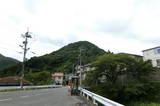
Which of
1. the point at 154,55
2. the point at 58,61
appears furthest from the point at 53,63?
the point at 154,55

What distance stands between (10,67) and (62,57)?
25.4 m

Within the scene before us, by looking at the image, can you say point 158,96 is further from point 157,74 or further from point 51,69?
point 51,69

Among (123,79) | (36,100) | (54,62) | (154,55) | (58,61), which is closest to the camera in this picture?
(36,100)

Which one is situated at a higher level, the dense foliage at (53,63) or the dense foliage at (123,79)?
the dense foliage at (53,63)

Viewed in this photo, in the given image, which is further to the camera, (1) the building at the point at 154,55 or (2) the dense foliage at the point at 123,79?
(1) the building at the point at 154,55

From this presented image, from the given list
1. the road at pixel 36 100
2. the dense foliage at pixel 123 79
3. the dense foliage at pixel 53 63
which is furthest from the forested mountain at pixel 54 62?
the road at pixel 36 100

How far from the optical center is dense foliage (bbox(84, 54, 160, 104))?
2492cm

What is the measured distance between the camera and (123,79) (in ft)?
92.3

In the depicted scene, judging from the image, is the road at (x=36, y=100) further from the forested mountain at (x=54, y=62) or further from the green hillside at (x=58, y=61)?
the green hillside at (x=58, y=61)

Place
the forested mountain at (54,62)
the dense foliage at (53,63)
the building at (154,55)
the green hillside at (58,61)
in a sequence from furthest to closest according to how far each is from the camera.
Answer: the green hillside at (58,61) < the forested mountain at (54,62) < the dense foliage at (53,63) < the building at (154,55)

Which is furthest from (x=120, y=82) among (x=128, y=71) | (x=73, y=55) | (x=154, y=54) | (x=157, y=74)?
(x=73, y=55)

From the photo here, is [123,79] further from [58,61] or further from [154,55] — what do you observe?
[58,61]

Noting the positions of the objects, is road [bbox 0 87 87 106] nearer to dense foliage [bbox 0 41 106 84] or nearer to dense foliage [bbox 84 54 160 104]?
dense foliage [bbox 84 54 160 104]

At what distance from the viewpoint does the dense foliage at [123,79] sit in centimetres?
2492
